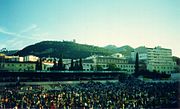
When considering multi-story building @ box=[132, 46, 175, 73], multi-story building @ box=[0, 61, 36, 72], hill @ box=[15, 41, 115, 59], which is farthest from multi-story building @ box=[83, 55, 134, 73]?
hill @ box=[15, 41, 115, 59]

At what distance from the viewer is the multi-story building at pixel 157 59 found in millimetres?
114938

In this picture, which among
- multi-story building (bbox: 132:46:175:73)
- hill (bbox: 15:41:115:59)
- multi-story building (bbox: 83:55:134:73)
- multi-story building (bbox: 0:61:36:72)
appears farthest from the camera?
hill (bbox: 15:41:115:59)

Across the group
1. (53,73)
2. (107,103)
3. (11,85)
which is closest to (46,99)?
(107,103)

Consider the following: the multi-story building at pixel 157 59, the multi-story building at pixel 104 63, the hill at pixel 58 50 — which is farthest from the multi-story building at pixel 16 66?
the hill at pixel 58 50

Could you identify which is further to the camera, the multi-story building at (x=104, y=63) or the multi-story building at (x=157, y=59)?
the multi-story building at (x=157, y=59)

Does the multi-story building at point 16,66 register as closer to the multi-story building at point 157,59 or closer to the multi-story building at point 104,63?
the multi-story building at point 104,63

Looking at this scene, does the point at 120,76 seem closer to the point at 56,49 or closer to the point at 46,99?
the point at 46,99

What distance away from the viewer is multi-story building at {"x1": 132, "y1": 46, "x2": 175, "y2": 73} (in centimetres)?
11494

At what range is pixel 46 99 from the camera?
117 ft

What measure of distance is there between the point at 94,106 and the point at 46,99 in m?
7.00

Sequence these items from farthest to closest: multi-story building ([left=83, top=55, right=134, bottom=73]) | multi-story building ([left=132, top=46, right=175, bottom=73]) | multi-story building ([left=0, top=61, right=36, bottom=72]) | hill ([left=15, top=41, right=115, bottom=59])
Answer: hill ([left=15, top=41, right=115, bottom=59]), multi-story building ([left=132, top=46, right=175, bottom=73]), multi-story building ([left=83, top=55, right=134, bottom=73]), multi-story building ([left=0, top=61, right=36, bottom=72])

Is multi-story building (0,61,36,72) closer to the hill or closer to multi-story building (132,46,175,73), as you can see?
multi-story building (132,46,175,73)

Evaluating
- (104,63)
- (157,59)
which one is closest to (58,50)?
(104,63)

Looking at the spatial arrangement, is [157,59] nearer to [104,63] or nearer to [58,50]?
[104,63]
